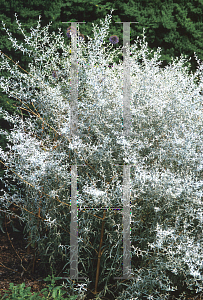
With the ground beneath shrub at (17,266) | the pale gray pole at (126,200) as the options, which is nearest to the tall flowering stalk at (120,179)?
the pale gray pole at (126,200)

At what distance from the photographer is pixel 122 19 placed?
5.04m

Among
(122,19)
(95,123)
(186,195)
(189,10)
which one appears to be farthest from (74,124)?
(189,10)

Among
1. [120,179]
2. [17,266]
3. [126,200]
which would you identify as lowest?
[17,266]

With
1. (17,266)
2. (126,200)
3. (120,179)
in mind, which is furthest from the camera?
(17,266)

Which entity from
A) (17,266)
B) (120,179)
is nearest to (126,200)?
(120,179)

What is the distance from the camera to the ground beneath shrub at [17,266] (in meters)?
2.99

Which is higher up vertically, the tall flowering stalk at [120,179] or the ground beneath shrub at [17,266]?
the tall flowering stalk at [120,179]

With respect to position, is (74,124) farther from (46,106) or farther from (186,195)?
(186,195)

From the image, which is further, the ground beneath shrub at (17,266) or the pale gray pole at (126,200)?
the ground beneath shrub at (17,266)

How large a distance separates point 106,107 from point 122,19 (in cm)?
243

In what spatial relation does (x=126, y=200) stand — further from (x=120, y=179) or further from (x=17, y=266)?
(x=17, y=266)

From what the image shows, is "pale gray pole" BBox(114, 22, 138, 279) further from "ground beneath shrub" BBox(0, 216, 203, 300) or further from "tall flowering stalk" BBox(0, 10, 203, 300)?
"ground beneath shrub" BBox(0, 216, 203, 300)

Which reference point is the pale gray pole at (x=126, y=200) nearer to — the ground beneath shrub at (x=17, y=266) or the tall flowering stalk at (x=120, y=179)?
the tall flowering stalk at (x=120, y=179)

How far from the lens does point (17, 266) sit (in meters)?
3.29
